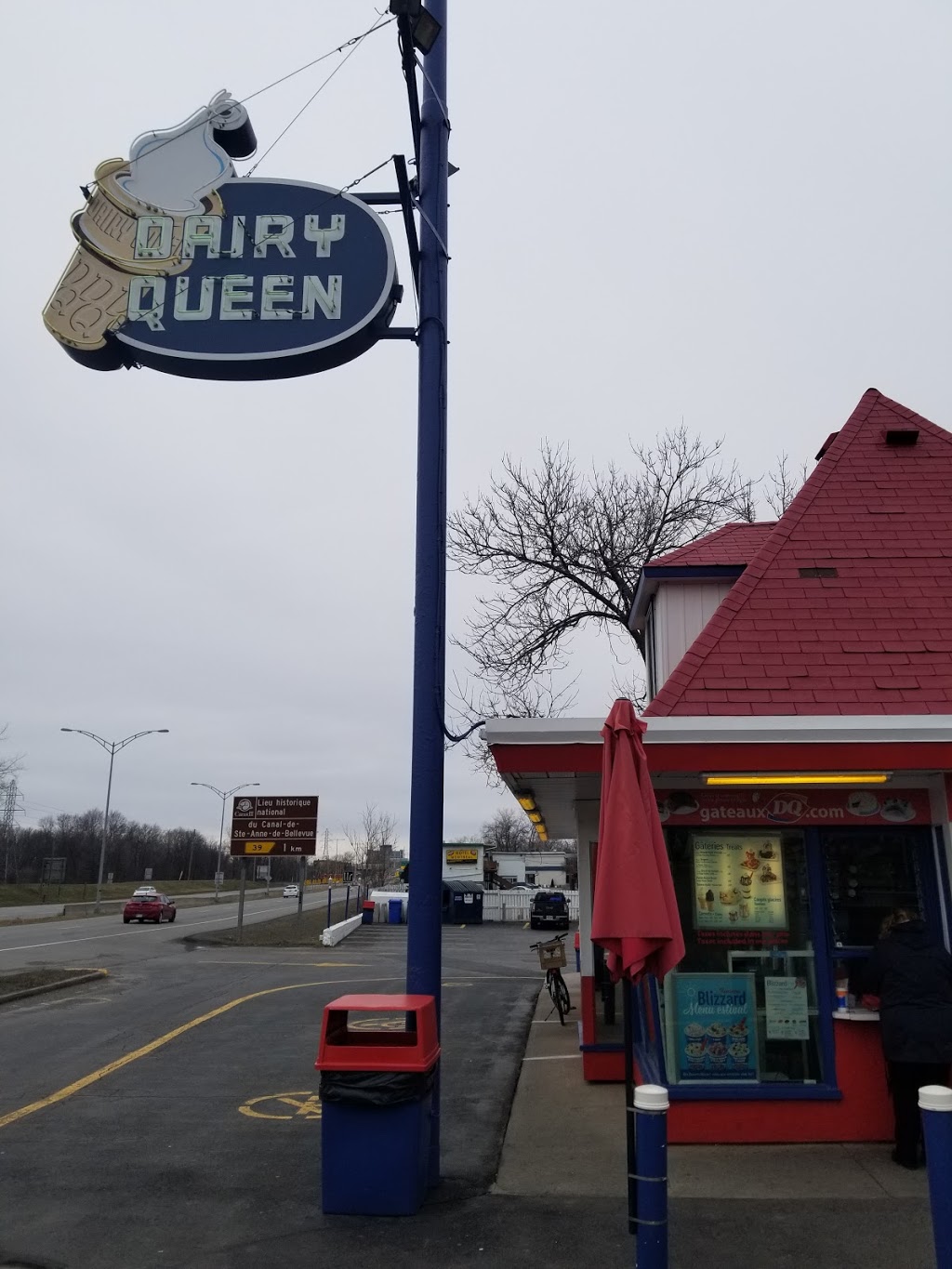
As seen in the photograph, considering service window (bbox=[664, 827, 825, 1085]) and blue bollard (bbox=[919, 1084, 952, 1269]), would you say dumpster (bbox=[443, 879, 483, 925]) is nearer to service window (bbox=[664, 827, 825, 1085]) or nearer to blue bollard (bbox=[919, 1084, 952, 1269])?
service window (bbox=[664, 827, 825, 1085])

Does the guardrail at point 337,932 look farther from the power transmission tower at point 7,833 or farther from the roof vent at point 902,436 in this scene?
the power transmission tower at point 7,833

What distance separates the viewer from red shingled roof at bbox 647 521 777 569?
1131 cm

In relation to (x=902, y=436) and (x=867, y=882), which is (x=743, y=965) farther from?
(x=902, y=436)

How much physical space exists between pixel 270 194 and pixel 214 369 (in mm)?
1616

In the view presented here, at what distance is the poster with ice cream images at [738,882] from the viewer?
23.8ft

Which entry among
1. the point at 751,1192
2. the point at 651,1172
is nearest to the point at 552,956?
the point at 751,1192

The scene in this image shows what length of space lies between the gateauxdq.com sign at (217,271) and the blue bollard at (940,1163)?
19.5ft

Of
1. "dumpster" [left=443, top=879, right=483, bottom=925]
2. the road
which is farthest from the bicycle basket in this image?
"dumpster" [left=443, top=879, right=483, bottom=925]

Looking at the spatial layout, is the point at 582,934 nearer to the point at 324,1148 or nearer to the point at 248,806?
the point at 324,1148

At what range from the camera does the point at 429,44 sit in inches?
259

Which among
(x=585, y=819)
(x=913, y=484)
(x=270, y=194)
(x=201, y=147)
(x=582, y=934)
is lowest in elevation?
(x=582, y=934)

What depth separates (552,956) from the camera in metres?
13.0

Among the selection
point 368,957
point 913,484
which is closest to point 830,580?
point 913,484

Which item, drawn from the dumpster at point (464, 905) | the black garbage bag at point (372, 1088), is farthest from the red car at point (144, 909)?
the black garbage bag at point (372, 1088)
